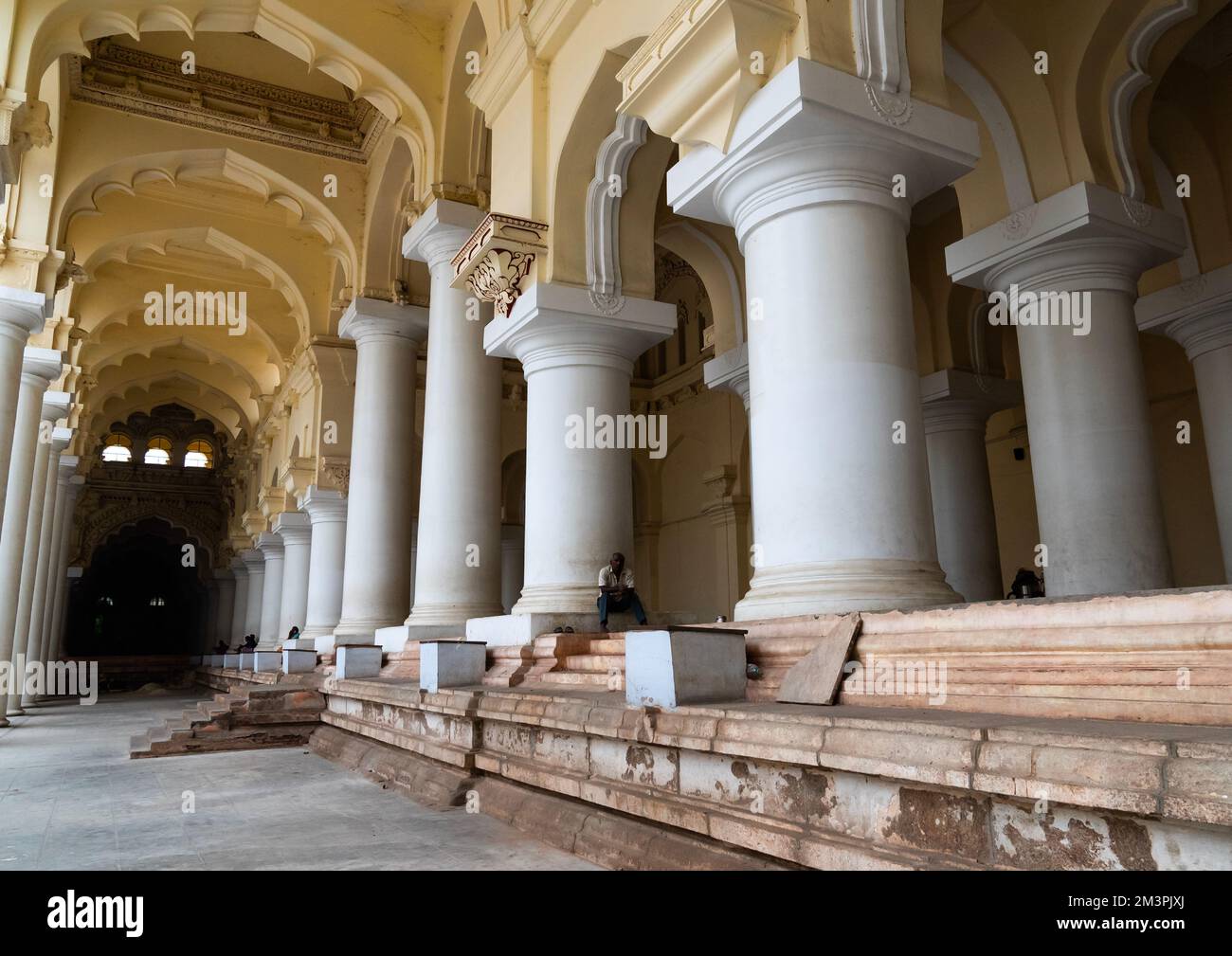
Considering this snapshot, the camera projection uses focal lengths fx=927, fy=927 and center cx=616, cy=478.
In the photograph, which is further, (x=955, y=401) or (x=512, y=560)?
(x=512, y=560)

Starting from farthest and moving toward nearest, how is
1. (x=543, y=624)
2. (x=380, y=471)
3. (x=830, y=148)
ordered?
(x=380, y=471), (x=543, y=624), (x=830, y=148)

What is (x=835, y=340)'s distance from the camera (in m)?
4.43

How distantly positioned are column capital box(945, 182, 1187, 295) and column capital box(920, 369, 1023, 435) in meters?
2.85

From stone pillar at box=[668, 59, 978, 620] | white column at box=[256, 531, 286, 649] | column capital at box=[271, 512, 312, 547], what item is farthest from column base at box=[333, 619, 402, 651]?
white column at box=[256, 531, 286, 649]

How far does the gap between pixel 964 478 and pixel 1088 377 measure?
306cm

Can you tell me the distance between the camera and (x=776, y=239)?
472cm

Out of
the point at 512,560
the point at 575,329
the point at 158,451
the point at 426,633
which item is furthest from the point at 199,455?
the point at 575,329

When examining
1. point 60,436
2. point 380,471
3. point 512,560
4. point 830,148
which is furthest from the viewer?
point 512,560

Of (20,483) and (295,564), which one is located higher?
(20,483)

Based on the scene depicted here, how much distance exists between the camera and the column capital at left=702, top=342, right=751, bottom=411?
9.06m

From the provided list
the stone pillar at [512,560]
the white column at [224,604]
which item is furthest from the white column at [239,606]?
the stone pillar at [512,560]

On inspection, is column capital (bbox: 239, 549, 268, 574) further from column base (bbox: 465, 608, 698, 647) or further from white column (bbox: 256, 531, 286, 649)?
column base (bbox: 465, 608, 698, 647)

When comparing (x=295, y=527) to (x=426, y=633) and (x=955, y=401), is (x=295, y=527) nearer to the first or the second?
(x=426, y=633)
